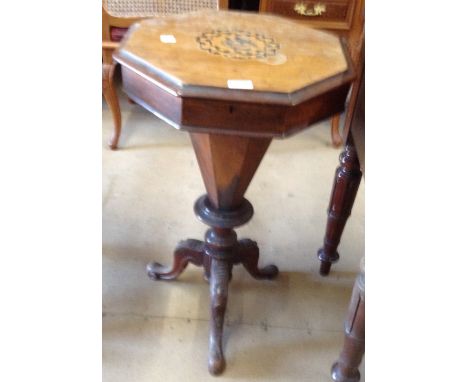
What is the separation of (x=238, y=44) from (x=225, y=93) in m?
0.28

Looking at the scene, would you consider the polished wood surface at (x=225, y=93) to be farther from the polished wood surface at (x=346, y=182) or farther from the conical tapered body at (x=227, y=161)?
the polished wood surface at (x=346, y=182)

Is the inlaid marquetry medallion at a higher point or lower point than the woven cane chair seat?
higher

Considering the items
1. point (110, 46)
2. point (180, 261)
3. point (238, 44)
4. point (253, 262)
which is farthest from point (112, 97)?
point (238, 44)

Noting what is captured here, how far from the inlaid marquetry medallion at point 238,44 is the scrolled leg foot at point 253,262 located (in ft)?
2.12

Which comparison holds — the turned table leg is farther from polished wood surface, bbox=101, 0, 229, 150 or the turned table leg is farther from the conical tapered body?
polished wood surface, bbox=101, 0, 229, 150

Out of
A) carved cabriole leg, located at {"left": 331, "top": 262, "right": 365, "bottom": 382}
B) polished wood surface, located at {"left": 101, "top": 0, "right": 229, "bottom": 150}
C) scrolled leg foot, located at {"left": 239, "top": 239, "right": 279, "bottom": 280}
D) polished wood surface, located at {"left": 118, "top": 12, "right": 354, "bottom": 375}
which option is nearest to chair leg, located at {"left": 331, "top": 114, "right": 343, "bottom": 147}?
polished wood surface, located at {"left": 101, "top": 0, "right": 229, "bottom": 150}

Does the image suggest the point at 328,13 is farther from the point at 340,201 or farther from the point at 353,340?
the point at 353,340

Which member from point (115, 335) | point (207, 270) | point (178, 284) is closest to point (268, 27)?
point (207, 270)

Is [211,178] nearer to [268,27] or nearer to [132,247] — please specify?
[268,27]

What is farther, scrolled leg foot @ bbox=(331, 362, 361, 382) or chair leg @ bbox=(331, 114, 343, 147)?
chair leg @ bbox=(331, 114, 343, 147)

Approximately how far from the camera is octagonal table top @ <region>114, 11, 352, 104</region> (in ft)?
3.27

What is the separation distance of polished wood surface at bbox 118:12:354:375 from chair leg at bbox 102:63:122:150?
925 millimetres

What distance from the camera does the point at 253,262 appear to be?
5.47 ft

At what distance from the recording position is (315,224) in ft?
6.61
